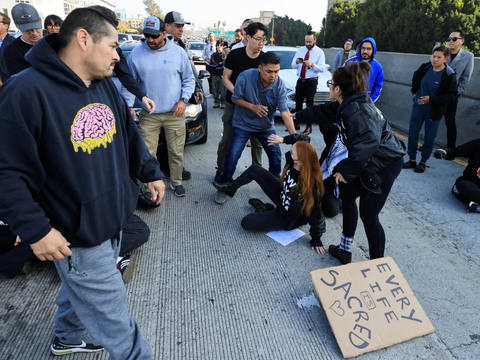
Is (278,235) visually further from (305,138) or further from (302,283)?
(305,138)

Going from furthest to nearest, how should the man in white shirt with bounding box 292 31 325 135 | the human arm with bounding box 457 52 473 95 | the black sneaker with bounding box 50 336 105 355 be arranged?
the man in white shirt with bounding box 292 31 325 135
the human arm with bounding box 457 52 473 95
the black sneaker with bounding box 50 336 105 355

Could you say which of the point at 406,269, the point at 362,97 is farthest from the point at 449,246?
the point at 362,97

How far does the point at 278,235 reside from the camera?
3.45 m

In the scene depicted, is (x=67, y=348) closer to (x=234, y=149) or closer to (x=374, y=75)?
(x=234, y=149)

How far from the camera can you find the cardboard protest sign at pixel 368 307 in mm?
2217

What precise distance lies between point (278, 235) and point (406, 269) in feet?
3.81

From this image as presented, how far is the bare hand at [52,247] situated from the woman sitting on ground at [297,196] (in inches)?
82.8

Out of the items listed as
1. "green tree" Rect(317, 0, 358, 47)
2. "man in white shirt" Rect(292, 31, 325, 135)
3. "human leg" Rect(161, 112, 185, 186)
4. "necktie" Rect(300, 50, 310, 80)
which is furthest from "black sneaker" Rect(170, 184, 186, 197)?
"green tree" Rect(317, 0, 358, 47)

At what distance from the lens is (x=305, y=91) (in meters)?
7.20

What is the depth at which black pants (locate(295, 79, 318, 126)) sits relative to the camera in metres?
7.09

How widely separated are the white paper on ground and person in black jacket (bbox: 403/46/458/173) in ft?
8.95

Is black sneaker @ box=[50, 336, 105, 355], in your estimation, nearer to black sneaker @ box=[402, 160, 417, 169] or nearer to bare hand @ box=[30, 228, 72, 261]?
bare hand @ box=[30, 228, 72, 261]

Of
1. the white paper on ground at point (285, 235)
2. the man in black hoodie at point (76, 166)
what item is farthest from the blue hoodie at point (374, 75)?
the man in black hoodie at point (76, 166)

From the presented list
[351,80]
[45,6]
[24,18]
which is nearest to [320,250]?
[351,80]
